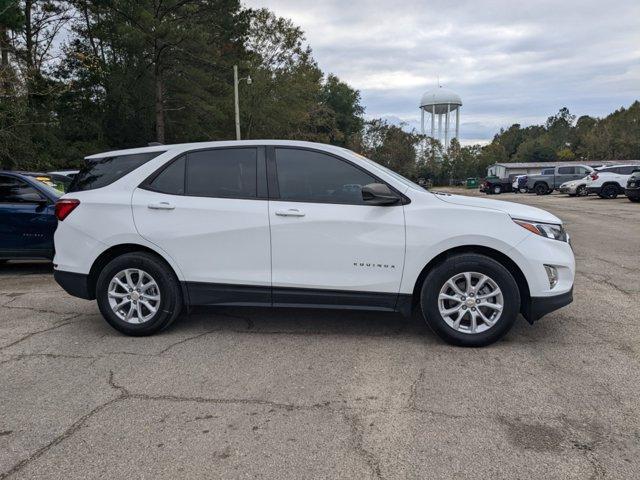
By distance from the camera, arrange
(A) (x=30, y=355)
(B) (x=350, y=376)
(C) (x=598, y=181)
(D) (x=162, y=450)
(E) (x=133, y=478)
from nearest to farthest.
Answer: (E) (x=133, y=478)
(D) (x=162, y=450)
(B) (x=350, y=376)
(A) (x=30, y=355)
(C) (x=598, y=181)

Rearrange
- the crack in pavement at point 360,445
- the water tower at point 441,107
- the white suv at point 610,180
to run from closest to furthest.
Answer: the crack in pavement at point 360,445, the white suv at point 610,180, the water tower at point 441,107

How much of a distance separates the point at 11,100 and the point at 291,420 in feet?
52.9

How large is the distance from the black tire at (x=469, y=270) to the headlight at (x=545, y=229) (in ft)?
1.33

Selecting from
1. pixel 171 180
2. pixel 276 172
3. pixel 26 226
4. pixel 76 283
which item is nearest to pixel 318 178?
pixel 276 172

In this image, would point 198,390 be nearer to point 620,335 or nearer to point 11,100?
point 620,335

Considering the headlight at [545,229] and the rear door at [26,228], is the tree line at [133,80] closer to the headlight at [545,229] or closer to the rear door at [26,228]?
the rear door at [26,228]

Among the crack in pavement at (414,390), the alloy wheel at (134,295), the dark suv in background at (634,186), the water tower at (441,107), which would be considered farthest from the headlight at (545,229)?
the water tower at (441,107)

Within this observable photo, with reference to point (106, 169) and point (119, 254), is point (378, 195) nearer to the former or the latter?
point (119, 254)

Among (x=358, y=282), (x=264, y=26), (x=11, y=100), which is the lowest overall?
(x=358, y=282)

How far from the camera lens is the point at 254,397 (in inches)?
136

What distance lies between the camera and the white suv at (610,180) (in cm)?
2495

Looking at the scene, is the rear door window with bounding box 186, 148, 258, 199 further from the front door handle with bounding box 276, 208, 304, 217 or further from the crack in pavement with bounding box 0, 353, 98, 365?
the crack in pavement with bounding box 0, 353, 98, 365

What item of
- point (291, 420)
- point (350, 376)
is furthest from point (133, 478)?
point (350, 376)

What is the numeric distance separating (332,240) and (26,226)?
211 inches
